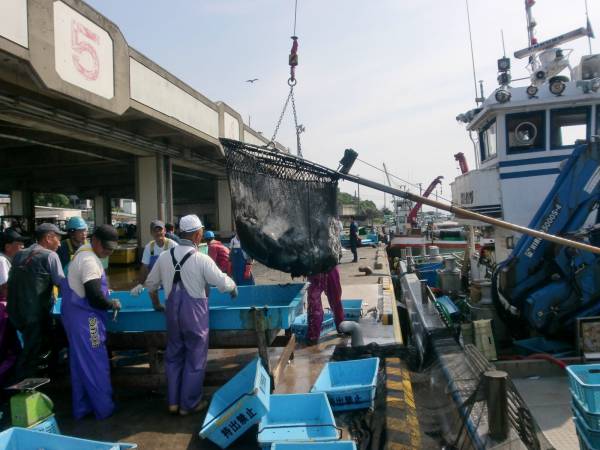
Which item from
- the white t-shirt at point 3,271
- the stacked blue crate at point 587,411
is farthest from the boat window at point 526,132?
the white t-shirt at point 3,271

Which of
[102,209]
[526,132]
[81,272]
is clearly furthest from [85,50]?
[102,209]

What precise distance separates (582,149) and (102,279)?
18.7 feet

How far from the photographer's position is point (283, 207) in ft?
13.4

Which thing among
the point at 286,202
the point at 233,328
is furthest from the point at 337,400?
the point at 286,202

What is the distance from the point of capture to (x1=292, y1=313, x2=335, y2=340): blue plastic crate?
5883 millimetres

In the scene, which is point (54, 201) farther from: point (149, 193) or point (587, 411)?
point (587, 411)

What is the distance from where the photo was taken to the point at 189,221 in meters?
4.05

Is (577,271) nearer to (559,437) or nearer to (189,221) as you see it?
(559,437)

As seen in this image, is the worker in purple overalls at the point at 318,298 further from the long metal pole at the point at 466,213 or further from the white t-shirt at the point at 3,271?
the white t-shirt at the point at 3,271

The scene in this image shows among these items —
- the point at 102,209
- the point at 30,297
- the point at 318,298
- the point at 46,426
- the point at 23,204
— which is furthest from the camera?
the point at 102,209

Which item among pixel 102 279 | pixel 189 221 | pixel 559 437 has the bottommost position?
pixel 559 437

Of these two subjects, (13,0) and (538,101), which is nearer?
(13,0)

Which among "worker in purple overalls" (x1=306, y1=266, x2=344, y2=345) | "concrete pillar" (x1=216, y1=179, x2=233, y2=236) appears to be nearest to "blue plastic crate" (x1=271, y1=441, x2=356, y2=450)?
"worker in purple overalls" (x1=306, y1=266, x2=344, y2=345)

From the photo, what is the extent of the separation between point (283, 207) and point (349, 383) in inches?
71.1
